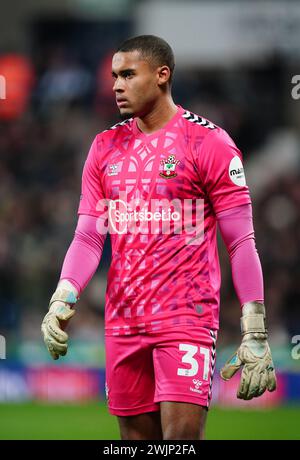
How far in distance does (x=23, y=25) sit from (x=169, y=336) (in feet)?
48.5

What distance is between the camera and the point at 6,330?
529 inches

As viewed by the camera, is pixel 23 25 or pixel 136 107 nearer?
pixel 136 107

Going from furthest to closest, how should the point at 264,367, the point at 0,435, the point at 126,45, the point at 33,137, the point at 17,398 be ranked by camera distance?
the point at 33,137 → the point at 17,398 → the point at 0,435 → the point at 126,45 → the point at 264,367

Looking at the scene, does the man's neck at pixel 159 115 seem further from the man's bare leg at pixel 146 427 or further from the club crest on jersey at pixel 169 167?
the man's bare leg at pixel 146 427

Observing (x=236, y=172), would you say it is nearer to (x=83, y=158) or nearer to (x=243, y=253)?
(x=243, y=253)

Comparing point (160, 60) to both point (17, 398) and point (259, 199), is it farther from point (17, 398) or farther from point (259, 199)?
point (259, 199)

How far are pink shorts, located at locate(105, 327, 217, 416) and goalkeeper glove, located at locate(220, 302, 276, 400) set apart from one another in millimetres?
145

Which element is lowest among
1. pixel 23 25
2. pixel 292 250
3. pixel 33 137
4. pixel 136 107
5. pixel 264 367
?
pixel 264 367

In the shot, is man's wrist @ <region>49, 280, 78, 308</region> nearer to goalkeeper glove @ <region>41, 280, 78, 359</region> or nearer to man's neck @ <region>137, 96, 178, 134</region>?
goalkeeper glove @ <region>41, 280, 78, 359</region>

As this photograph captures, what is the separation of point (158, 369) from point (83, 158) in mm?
10869

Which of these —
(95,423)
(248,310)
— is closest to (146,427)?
(248,310)

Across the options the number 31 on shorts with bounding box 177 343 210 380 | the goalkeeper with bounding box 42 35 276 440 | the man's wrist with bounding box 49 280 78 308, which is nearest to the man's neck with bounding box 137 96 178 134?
the goalkeeper with bounding box 42 35 276 440

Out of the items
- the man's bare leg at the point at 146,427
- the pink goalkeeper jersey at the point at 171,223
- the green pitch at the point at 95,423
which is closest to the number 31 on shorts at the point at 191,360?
the pink goalkeeper jersey at the point at 171,223

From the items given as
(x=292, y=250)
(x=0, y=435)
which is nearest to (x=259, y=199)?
(x=292, y=250)
